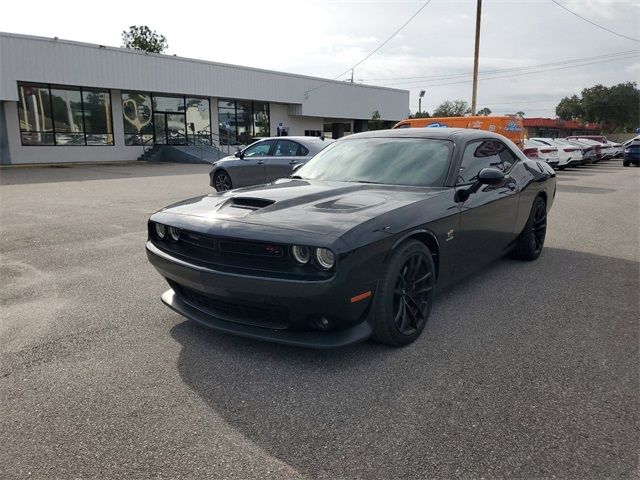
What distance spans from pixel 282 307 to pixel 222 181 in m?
9.19

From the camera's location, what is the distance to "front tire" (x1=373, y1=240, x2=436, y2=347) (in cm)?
302

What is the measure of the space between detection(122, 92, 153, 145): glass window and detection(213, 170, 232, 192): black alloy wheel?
16.8m

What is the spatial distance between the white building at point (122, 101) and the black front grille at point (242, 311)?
2262cm

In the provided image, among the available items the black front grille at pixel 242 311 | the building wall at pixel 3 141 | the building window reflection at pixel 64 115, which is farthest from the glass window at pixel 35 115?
the black front grille at pixel 242 311

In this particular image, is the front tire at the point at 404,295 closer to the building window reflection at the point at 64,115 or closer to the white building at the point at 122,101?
the white building at the point at 122,101

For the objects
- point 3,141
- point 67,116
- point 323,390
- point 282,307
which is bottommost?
point 323,390

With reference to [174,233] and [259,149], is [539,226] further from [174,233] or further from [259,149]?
[259,149]

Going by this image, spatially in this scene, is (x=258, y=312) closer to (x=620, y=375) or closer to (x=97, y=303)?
(x=97, y=303)

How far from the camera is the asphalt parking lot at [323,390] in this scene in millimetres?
2189

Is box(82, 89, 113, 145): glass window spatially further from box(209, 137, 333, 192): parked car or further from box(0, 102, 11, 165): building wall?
box(209, 137, 333, 192): parked car

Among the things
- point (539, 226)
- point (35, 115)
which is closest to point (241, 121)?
point (35, 115)

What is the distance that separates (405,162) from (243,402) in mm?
2451

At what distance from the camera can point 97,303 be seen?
422cm

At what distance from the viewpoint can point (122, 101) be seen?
2575cm
